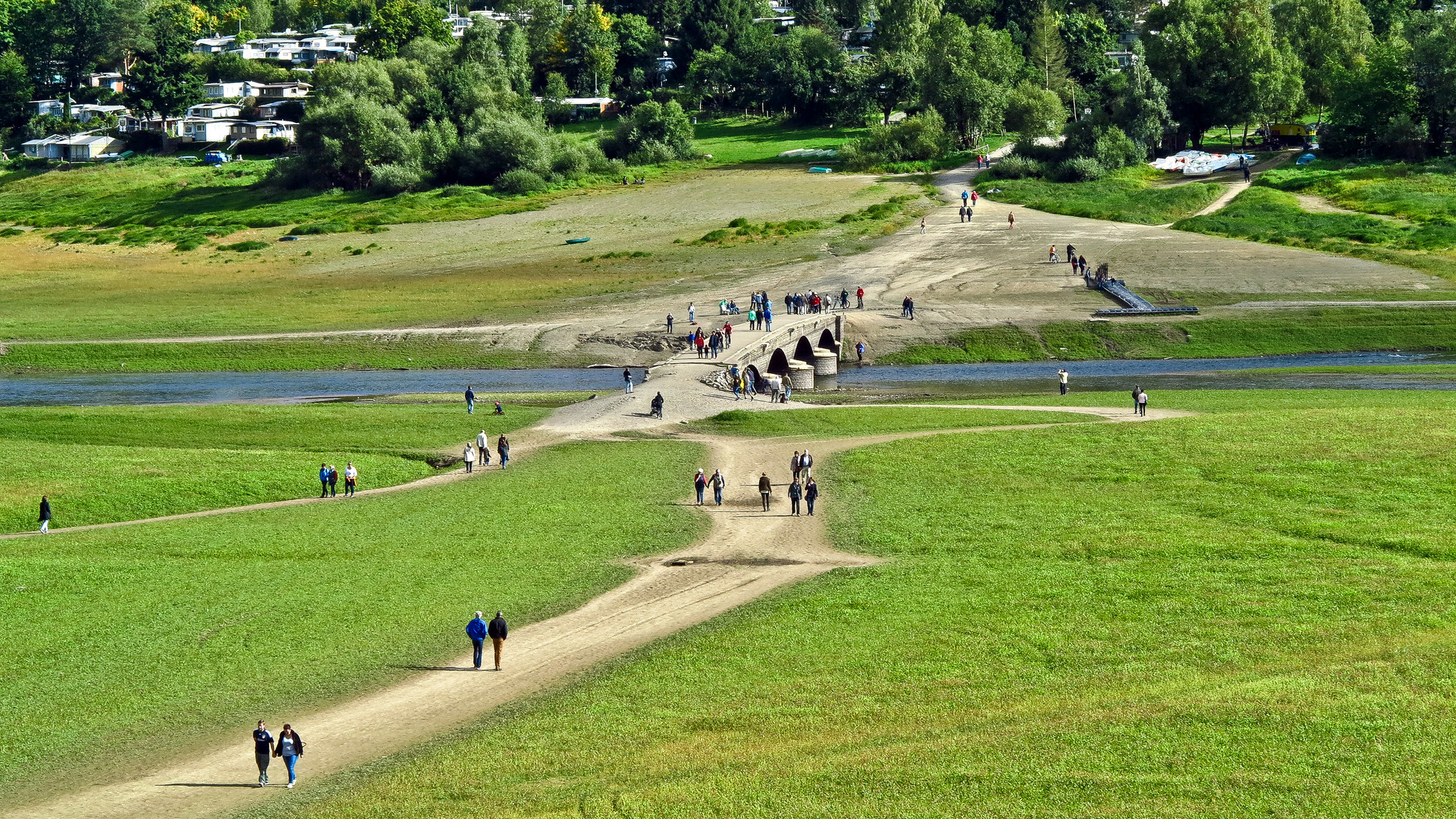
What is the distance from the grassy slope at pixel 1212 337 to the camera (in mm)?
Result: 91500

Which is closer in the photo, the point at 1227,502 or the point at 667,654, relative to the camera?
the point at 667,654

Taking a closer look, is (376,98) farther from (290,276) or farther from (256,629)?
(256,629)

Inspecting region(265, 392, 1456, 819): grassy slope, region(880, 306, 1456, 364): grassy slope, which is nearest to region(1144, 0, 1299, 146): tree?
region(880, 306, 1456, 364): grassy slope

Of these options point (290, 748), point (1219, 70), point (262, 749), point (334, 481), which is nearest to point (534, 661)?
point (290, 748)

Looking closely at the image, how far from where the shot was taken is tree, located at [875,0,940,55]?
18612 cm

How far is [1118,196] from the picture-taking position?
13538 cm

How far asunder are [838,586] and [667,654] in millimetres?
7592

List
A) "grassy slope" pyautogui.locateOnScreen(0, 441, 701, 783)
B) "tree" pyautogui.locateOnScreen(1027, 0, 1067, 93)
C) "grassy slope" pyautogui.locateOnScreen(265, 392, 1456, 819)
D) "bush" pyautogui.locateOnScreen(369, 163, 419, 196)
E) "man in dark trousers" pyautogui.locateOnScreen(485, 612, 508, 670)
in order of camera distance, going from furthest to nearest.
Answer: "tree" pyautogui.locateOnScreen(1027, 0, 1067, 93) < "bush" pyautogui.locateOnScreen(369, 163, 419, 196) < "man in dark trousers" pyautogui.locateOnScreen(485, 612, 508, 670) < "grassy slope" pyautogui.locateOnScreen(0, 441, 701, 783) < "grassy slope" pyautogui.locateOnScreen(265, 392, 1456, 819)

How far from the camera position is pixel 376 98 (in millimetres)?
169750

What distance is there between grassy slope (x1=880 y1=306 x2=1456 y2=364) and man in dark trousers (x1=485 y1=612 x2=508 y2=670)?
200ft

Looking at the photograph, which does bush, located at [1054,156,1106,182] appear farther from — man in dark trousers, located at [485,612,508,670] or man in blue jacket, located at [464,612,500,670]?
man in blue jacket, located at [464,612,500,670]

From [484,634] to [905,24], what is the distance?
167 m

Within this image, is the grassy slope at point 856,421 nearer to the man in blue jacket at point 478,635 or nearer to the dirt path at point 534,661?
the dirt path at point 534,661

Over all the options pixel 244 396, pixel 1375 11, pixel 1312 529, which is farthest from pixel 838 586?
pixel 1375 11
